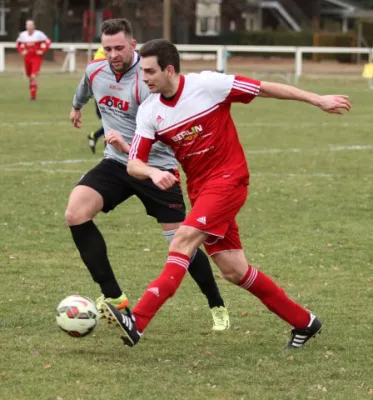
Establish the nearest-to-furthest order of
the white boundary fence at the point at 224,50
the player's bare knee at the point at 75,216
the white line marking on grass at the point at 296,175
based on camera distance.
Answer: the player's bare knee at the point at 75,216
the white line marking on grass at the point at 296,175
the white boundary fence at the point at 224,50

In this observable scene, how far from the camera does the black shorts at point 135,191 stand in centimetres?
759

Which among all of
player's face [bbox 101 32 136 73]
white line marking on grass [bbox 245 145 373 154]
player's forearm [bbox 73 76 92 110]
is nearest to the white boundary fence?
white line marking on grass [bbox 245 145 373 154]

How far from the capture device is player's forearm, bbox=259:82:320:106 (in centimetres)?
662

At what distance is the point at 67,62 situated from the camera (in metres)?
45.8

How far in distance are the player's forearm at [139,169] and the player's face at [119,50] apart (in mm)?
1204

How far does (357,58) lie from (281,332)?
51.7 m

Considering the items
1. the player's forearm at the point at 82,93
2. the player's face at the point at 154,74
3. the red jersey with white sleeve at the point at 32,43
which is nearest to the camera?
the player's face at the point at 154,74

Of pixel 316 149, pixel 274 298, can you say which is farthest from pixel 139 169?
pixel 316 149

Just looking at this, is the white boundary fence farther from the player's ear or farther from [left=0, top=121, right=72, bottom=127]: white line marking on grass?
the player's ear

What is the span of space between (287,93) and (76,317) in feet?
6.05

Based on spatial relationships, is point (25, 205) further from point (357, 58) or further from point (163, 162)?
point (357, 58)

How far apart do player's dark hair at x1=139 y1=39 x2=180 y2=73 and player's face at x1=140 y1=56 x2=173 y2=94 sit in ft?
0.07

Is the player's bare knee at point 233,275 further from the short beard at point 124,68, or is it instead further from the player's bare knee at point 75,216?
the short beard at point 124,68

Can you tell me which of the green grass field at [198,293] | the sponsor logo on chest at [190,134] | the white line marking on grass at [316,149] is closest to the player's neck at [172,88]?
the sponsor logo on chest at [190,134]
